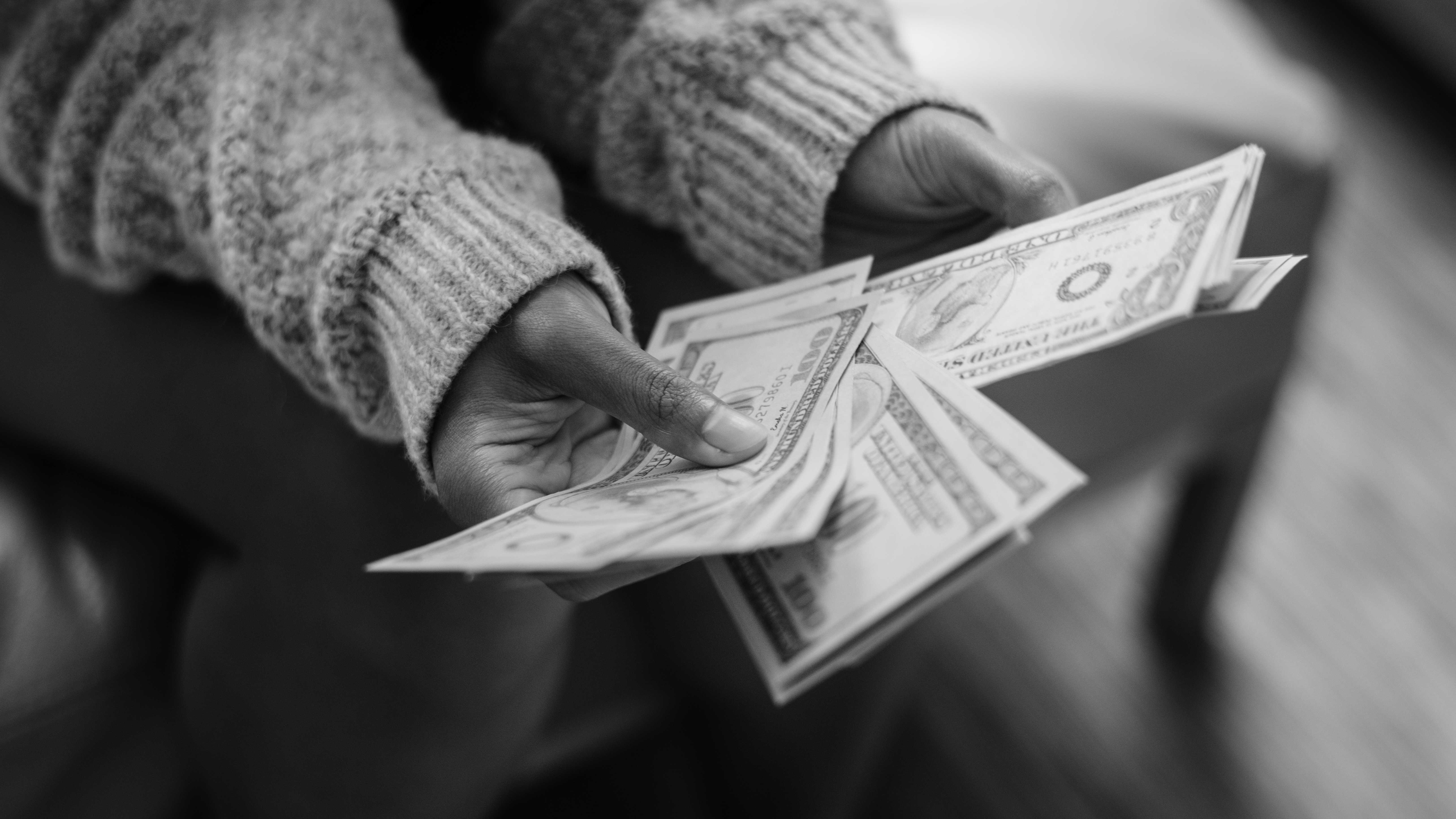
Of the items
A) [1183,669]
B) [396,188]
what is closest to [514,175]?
[396,188]

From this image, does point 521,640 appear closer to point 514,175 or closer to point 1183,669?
point 514,175

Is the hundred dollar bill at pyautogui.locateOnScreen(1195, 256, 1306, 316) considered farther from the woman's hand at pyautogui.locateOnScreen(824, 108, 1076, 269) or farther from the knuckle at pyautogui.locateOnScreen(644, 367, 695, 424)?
the knuckle at pyautogui.locateOnScreen(644, 367, 695, 424)

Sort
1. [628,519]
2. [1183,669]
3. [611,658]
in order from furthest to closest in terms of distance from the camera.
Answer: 1. [1183,669]
2. [611,658]
3. [628,519]

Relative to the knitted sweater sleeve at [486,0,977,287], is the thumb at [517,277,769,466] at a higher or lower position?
lower

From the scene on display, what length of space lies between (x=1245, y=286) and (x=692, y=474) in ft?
0.83

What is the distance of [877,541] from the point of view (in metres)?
0.47

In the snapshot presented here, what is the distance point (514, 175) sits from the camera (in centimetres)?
59

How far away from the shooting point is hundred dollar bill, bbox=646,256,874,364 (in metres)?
0.57

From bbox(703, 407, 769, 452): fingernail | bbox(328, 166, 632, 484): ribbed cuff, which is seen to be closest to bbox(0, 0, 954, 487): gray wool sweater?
bbox(328, 166, 632, 484): ribbed cuff

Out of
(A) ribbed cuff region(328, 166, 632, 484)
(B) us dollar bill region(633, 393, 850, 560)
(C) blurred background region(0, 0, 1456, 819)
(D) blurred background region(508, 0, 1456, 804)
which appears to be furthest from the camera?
(D) blurred background region(508, 0, 1456, 804)

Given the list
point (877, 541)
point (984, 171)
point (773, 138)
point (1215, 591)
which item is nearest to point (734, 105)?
point (773, 138)

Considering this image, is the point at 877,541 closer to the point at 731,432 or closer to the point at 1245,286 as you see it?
the point at 731,432

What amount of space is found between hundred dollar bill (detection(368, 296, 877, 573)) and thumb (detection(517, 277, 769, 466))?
0.04ft

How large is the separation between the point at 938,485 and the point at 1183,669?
2.42 ft
